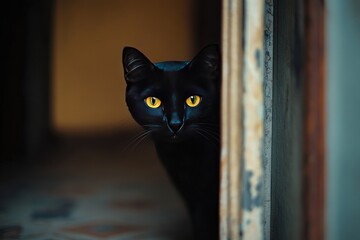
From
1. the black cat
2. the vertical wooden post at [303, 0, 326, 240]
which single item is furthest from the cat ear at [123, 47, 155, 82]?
the vertical wooden post at [303, 0, 326, 240]

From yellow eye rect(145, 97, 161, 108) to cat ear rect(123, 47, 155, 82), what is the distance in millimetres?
72

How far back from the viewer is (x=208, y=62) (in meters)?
1.36

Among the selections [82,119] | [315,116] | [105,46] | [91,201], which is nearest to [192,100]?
[315,116]

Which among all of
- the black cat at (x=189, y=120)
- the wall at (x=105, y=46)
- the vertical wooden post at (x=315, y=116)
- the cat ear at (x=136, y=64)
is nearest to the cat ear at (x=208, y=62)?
the black cat at (x=189, y=120)

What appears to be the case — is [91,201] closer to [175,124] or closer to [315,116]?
[175,124]

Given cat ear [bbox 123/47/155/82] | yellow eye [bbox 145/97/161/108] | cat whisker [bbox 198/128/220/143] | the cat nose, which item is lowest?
cat whisker [bbox 198/128/220/143]

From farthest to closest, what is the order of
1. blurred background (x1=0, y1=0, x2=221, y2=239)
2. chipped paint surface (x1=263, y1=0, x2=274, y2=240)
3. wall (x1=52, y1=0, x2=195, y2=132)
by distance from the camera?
1. wall (x1=52, y1=0, x2=195, y2=132)
2. blurred background (x1=0, y1=0, x2=221, y2=239)
3. chipped paint surface (x1=263, y1=0, x2=274, y2=240)

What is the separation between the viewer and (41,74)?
4570 millimetres

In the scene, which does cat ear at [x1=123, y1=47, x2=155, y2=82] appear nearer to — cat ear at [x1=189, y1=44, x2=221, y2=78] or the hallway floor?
cat ear at [x1=189, y1=44, x2=221, y2=78]

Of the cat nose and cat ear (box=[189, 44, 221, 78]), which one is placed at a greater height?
cat ear (box=[189, 44, 221, 78])

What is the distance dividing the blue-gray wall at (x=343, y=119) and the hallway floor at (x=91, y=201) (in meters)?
0.74

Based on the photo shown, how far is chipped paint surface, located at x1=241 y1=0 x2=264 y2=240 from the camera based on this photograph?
0.92 meters

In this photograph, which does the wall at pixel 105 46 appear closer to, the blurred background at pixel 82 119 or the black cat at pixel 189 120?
the blurred background at pixel 82 119

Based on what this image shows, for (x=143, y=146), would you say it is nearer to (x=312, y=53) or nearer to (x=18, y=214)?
(x=18, y=214)
